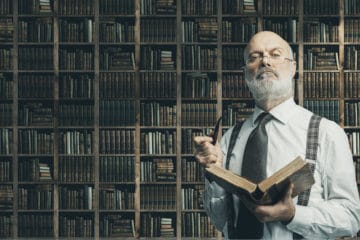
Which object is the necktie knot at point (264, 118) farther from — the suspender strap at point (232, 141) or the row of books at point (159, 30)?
the row of books at point (159, 30)

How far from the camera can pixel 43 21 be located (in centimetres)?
695

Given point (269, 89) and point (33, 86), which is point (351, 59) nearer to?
point (33, 86)

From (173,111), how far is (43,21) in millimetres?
1459

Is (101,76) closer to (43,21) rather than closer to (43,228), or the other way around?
(43,21)

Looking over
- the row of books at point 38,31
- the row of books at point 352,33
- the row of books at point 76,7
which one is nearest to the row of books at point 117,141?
the row of books at point 38,31

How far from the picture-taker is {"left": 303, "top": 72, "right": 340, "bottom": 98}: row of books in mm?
6801

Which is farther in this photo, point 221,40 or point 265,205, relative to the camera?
point 221,40

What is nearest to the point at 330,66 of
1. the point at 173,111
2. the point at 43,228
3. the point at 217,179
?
the point at 173,111

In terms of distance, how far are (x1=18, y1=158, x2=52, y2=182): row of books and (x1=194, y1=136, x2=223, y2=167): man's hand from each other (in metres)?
5.44

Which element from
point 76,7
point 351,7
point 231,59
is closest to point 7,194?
point 76,7

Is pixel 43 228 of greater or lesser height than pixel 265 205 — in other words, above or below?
below

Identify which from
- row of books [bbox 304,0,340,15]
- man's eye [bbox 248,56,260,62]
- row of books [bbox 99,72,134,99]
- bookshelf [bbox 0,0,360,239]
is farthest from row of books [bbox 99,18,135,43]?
man's eye [bbox 248,56,260,62]

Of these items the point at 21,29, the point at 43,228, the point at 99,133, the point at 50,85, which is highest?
the point at 21,29

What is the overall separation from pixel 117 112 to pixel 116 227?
41.6 inches
